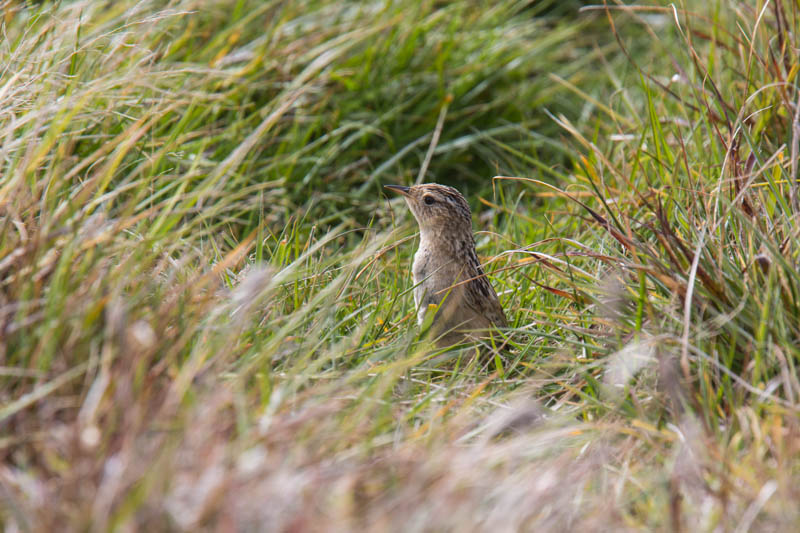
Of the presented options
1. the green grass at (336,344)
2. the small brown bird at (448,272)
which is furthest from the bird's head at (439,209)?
the green grass at (336,344)

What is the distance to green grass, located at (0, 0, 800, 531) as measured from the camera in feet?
8.53

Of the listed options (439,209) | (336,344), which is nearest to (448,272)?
(439,209)

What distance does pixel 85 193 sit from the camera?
131 inches

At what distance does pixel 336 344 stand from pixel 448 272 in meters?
1.04

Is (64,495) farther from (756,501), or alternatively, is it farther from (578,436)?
(756,501)

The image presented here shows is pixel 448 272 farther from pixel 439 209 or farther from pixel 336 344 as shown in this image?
pixel 336 344

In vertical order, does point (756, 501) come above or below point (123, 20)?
below

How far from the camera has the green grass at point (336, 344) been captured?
2.60m

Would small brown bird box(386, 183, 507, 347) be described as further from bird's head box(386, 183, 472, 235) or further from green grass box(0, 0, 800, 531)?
green grass box(0, 0, 800, 531)

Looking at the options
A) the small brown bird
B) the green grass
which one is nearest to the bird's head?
the small brown bird

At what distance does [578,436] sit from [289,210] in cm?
309

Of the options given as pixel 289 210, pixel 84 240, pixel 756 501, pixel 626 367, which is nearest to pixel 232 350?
Result: pixel 84 240

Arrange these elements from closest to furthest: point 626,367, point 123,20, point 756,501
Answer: point 756,501, point 626,367, point 123,20

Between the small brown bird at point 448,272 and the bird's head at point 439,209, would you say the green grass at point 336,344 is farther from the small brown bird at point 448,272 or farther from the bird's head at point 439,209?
the bird's head at point 439,209
